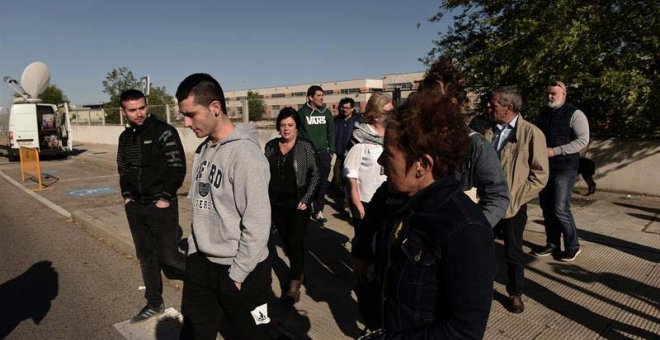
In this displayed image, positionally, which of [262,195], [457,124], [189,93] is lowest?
[262,195]

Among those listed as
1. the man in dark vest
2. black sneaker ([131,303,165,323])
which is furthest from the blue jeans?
black sneaker ([131,303,165,323])

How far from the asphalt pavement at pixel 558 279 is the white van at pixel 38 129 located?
13.7m

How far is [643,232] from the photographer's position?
5.78 meters

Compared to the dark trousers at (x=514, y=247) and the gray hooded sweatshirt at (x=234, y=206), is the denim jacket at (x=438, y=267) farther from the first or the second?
the dark trousers at (x=514, y=247)

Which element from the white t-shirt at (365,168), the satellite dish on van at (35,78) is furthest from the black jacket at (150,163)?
Result: the satellite dish on van at (35,78)

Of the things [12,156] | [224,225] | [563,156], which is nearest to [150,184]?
[224,225]

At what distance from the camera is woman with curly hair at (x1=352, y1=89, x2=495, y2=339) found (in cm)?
132

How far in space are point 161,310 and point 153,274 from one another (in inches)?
15.1

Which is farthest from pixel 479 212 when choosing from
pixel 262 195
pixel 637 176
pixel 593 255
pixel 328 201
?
pixel 637 176

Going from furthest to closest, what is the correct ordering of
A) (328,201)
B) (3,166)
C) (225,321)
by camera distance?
(3,166), (328,201), (225,321)

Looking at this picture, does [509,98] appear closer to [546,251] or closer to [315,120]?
[546,251]

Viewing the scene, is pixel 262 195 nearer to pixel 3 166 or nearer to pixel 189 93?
pixel 189 93

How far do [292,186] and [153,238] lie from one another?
128cm

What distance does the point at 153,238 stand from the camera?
12.6ft
